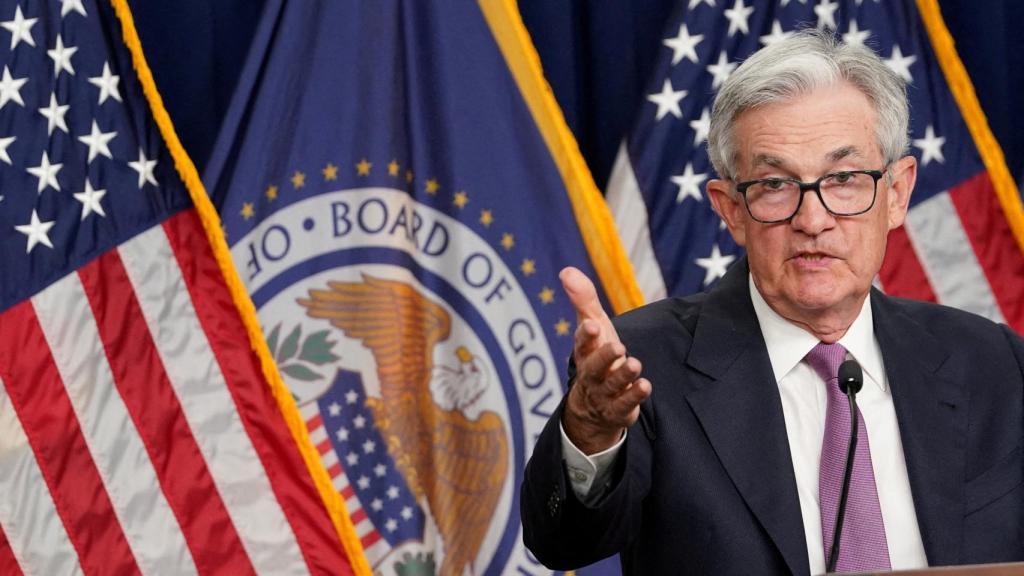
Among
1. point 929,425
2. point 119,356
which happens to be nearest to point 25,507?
point 119,356

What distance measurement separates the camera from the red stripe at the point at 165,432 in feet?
8.91

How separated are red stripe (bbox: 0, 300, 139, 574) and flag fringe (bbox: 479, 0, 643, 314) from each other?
3.83 feet

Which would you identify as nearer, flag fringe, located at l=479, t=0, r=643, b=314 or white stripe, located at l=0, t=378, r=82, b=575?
white stripe, located at l=0, t=378, r=82, b=575

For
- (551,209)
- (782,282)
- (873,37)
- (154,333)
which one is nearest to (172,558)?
(154,333)

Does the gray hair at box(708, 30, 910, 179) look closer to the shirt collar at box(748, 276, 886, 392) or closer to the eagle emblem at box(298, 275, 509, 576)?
the shirt collar at box(748, 276, 886, 392)

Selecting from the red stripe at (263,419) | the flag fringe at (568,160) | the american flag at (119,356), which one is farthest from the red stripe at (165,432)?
the flag fringe at (568,160)

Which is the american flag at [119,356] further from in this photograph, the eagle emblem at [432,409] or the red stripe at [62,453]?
the eagle emblem at [432,409]

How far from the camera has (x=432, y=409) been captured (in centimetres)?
288

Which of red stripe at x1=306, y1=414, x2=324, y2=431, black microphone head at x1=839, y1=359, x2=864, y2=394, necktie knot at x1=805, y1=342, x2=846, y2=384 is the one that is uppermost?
red stripe at x1=306, y1=414, x2=324, y2=431

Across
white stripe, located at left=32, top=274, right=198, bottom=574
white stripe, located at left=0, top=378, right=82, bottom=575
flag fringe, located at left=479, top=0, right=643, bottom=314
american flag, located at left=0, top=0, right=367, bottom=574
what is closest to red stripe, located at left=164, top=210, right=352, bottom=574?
american flag, located at left=0, top=0, right=367, bottom=574

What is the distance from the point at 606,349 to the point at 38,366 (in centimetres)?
182

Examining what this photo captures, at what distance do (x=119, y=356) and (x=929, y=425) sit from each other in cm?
178

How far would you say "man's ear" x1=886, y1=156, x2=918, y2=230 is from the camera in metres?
1.65

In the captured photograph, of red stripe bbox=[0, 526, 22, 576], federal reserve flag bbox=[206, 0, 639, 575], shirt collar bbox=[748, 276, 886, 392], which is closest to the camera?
shirt collar bbox=[748, 276, 886, 392]
